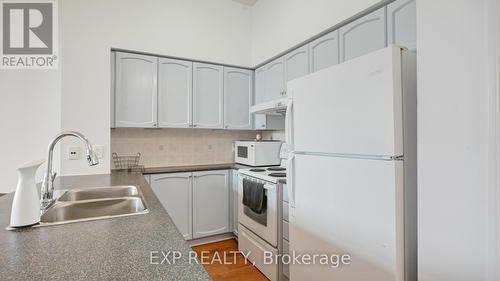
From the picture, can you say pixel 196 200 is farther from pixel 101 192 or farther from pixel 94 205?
pixel 94 205

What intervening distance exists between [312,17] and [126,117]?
2.06 metres

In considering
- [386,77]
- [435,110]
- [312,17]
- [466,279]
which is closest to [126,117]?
[312,17]

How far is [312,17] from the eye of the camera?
2.26 metres

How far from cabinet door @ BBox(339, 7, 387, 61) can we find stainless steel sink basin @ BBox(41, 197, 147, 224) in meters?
1.77

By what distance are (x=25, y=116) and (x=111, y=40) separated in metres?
1.10

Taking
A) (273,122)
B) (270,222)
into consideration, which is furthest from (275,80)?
(270,222)

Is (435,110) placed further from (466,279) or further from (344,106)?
(466,279)

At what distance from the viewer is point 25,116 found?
2.42 m

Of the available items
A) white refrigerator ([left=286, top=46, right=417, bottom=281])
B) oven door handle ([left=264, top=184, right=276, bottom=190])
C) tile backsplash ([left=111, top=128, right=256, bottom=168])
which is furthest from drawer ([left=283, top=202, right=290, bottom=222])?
tile backsplash ([left=111, top=128, right=256, bottom=168])

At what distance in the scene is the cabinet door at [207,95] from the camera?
9.64 feet
